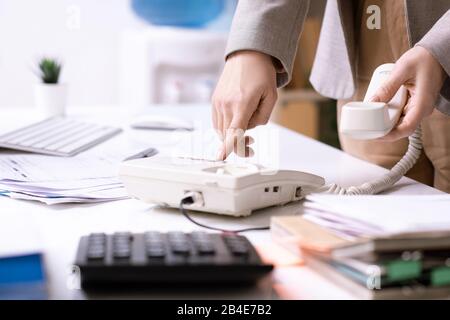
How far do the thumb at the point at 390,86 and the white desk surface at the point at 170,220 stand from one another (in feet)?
0.57

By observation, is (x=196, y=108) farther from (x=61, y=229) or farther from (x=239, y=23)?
(x=61, y=229)

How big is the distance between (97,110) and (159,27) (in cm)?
152

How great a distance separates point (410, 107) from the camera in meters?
0.89

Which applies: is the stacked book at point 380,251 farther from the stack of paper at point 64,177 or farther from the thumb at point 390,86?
the stack of paper at point 64,177

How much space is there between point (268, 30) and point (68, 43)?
97.9 inches

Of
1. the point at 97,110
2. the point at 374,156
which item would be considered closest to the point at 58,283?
the point at 374,156

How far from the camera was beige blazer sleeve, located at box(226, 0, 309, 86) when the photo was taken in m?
1.01

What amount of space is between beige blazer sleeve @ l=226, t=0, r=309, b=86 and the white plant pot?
33.6 inches

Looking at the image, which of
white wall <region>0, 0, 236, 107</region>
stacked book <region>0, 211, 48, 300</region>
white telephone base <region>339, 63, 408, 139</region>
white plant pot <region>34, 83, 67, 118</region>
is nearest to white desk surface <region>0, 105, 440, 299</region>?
stacked book <region>0, 211, 48, 300</region>

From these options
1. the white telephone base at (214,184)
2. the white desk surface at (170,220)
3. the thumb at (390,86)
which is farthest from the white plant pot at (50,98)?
the thumb at (390,86)

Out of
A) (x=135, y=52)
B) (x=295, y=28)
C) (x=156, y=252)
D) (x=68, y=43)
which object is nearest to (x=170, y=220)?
(x=156, y=252)

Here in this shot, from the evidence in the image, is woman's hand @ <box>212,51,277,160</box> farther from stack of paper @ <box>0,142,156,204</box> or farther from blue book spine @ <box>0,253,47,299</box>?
blue book spine @ <box>0,253,47,299</box>

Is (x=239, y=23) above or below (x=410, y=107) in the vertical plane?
above

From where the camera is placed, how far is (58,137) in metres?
1.37
